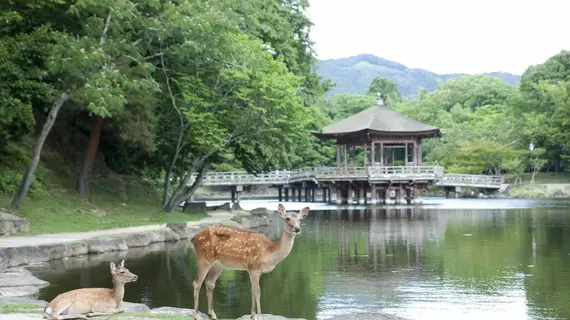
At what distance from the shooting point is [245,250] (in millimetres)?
9234

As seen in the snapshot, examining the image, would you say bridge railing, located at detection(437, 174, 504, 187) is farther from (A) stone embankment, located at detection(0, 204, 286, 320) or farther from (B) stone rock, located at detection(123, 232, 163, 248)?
(B) stone rock, located at detection(123, 232, 163, 248)

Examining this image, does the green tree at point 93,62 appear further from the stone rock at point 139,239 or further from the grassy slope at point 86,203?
the stone rock at point 139,239

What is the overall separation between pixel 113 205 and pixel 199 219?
3.72 meters

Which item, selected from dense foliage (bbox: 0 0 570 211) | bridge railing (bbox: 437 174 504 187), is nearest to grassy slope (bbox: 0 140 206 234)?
dense foliage (bbox: 0 0 570 211)

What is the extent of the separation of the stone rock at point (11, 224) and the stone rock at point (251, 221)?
10.8m

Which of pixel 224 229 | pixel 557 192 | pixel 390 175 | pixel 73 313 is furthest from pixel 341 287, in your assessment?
pixel 557 192

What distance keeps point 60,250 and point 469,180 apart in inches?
1867

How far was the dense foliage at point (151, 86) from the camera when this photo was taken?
2205 centimetres

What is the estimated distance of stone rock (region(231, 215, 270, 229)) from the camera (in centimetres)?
3072

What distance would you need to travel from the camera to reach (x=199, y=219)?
31.0 meters

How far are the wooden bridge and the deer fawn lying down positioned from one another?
44932 millimetres

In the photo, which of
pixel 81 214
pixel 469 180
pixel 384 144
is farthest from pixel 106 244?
pixel 469 180

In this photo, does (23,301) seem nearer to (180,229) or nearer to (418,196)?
(180,229)

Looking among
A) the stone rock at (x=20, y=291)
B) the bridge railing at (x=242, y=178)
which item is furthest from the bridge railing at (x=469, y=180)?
the stone rock at (x=20, y=291)
